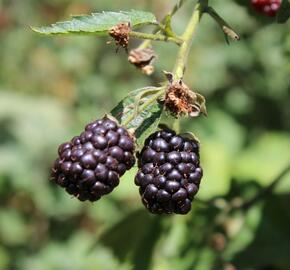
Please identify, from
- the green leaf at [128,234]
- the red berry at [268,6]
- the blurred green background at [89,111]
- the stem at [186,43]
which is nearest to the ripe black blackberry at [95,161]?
the stem at [186,43]

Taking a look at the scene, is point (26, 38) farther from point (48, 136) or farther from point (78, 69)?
point (48, 136)

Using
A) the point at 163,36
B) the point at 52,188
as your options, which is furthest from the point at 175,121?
the point at 52,188

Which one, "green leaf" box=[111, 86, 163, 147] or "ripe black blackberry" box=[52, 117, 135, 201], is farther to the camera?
"green leaf" box=[111, 86, 163, 147]

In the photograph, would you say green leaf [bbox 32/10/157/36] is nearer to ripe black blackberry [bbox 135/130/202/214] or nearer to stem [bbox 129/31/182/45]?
stem [bbox 129/31/182/45]

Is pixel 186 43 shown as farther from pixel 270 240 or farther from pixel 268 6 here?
pixel 270 240

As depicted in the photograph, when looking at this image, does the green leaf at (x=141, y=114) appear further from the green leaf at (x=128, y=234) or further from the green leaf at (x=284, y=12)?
the green leaf at (x=128, y=234)

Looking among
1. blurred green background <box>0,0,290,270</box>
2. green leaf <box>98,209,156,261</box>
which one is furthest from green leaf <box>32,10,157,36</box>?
blurred green background <box>0,0,290,270</box>

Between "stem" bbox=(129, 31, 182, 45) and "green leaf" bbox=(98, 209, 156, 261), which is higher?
"stem" bbox=(129, 31, 182, 45)
